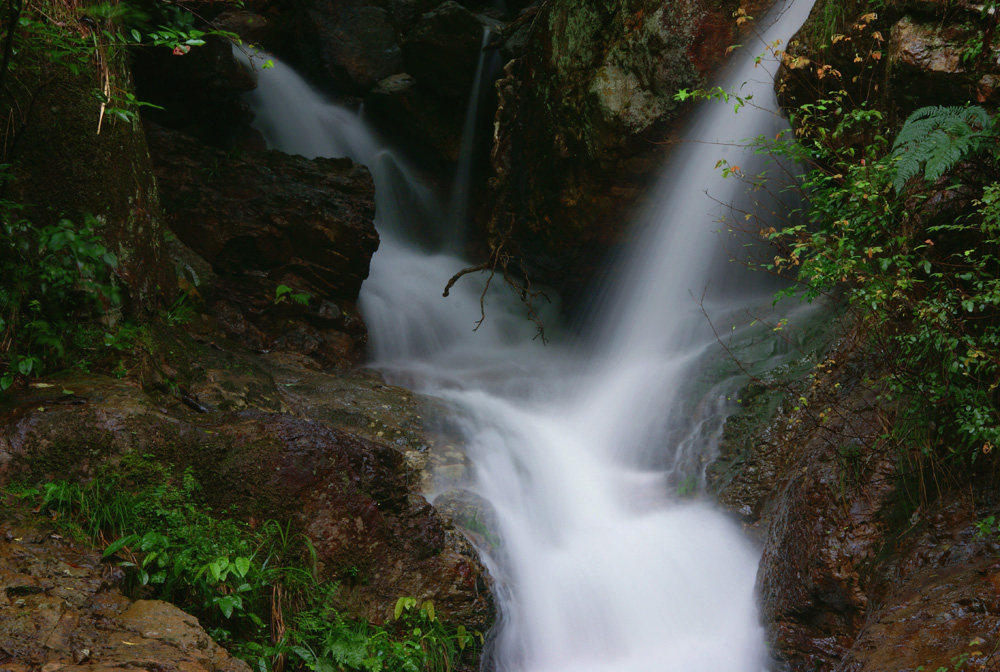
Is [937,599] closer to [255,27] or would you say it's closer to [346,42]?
[255,27]

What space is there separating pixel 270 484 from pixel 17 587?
4.09 ft

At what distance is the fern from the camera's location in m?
3.25

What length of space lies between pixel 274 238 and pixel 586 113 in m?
3.93

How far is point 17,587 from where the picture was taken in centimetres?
232

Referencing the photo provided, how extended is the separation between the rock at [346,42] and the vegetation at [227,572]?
1061 cm

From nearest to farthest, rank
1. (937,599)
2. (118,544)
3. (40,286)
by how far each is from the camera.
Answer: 1. (118,544)
2. (937,599)
3. (40,286)

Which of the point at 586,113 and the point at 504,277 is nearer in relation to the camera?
the point at 586,113

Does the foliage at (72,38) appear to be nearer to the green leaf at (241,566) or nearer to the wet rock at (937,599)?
the green leaf at (241,566)

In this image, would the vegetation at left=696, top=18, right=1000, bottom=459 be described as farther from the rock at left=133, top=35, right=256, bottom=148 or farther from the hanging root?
the rock at left=133, top=35, right=256, bottom=148

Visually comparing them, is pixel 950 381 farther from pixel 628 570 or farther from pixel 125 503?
pixel 125 503

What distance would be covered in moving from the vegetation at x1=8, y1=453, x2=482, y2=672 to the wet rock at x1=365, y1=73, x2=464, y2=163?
355 inches

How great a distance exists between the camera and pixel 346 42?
39.5 ft

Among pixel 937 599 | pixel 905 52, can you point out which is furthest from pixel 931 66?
pixel 937 599

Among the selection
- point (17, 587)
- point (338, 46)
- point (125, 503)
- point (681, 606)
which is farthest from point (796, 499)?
point (338, 46)
